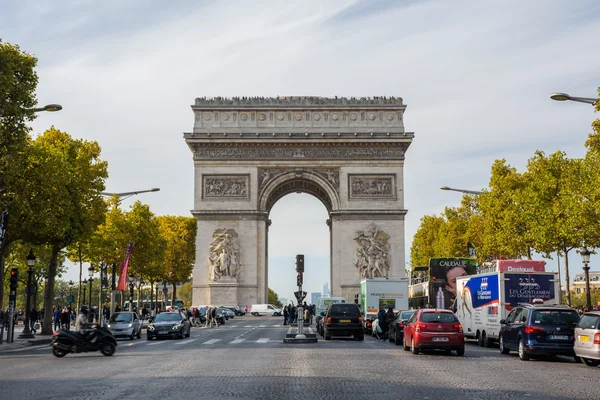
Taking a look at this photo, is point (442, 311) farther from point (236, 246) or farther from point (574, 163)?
point (236, 246)

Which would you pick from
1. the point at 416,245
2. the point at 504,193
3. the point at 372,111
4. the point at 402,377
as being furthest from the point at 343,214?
the point at 402,377

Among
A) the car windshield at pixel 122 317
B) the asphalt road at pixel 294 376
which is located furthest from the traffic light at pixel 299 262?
the car windshield at pixel 122 317

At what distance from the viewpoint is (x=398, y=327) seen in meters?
30.3

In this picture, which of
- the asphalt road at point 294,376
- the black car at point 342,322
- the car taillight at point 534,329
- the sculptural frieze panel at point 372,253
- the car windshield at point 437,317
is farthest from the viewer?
the sculptural frieze panel at point 372,253

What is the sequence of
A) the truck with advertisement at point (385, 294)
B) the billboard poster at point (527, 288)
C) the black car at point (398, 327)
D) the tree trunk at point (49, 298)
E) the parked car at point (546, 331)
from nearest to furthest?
the parked car at point (546, 331), the billboard poster at point (527, 288), the black car at point (398, 327), the tree trunk at point (49, 298), the truck with advertisement at point (385, 294)

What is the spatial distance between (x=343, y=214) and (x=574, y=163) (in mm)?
26867

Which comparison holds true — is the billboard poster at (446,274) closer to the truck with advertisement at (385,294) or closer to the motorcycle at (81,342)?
the truck with advertisement at (385,294)

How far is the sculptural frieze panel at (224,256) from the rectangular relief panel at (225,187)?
10.7ft

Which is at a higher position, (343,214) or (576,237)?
(343,214)

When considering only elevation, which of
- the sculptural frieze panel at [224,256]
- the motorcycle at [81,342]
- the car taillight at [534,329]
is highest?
the sculptural frieze panel at [224,256]

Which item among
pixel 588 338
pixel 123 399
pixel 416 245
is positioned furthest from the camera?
pixel 416 245

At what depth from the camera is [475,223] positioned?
6675 centimetres

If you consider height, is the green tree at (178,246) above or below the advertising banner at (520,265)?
above

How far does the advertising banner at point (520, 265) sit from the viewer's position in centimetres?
2875
